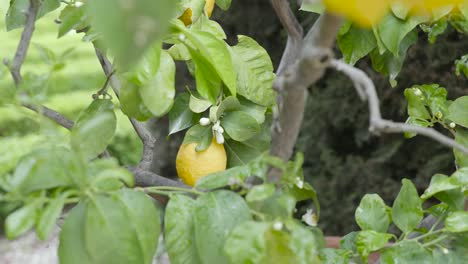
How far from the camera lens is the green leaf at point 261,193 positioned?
0.41m

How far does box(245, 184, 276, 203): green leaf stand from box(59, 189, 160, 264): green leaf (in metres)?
0.07

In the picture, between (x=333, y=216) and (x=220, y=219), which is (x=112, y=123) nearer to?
(x=220, y=219)

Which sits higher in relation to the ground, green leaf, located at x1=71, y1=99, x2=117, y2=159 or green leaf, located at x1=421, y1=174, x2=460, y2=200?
green leaf, located at x1=71, y1=99, x2=117, y2=159

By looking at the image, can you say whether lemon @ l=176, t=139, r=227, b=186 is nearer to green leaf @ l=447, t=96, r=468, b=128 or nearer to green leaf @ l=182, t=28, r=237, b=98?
green leaf @ l=182, t=28, r=237, b=98

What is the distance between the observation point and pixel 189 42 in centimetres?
54

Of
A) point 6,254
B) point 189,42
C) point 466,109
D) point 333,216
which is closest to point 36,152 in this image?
point 189,42

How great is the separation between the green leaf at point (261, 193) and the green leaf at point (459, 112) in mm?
321

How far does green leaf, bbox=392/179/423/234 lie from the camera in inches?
24.2

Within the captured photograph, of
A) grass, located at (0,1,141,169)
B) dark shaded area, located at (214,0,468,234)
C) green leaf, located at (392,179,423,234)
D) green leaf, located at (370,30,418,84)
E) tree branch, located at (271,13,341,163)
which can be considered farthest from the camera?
grass, located at (0,1,141,169)

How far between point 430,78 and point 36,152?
→ 106 cm

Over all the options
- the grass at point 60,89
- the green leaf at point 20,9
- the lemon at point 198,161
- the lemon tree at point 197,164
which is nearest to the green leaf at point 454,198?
the lemon tree at point 197,164

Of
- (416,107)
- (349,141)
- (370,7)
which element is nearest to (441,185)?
(416,107)

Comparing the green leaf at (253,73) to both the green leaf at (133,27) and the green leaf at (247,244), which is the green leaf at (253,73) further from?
the green leaf at (133,27)

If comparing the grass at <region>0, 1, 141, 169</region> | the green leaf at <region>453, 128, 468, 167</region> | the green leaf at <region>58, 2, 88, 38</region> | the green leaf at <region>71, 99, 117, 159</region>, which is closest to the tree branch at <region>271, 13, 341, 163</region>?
the green leaf at <region>71, 99, 117, 159</region>
